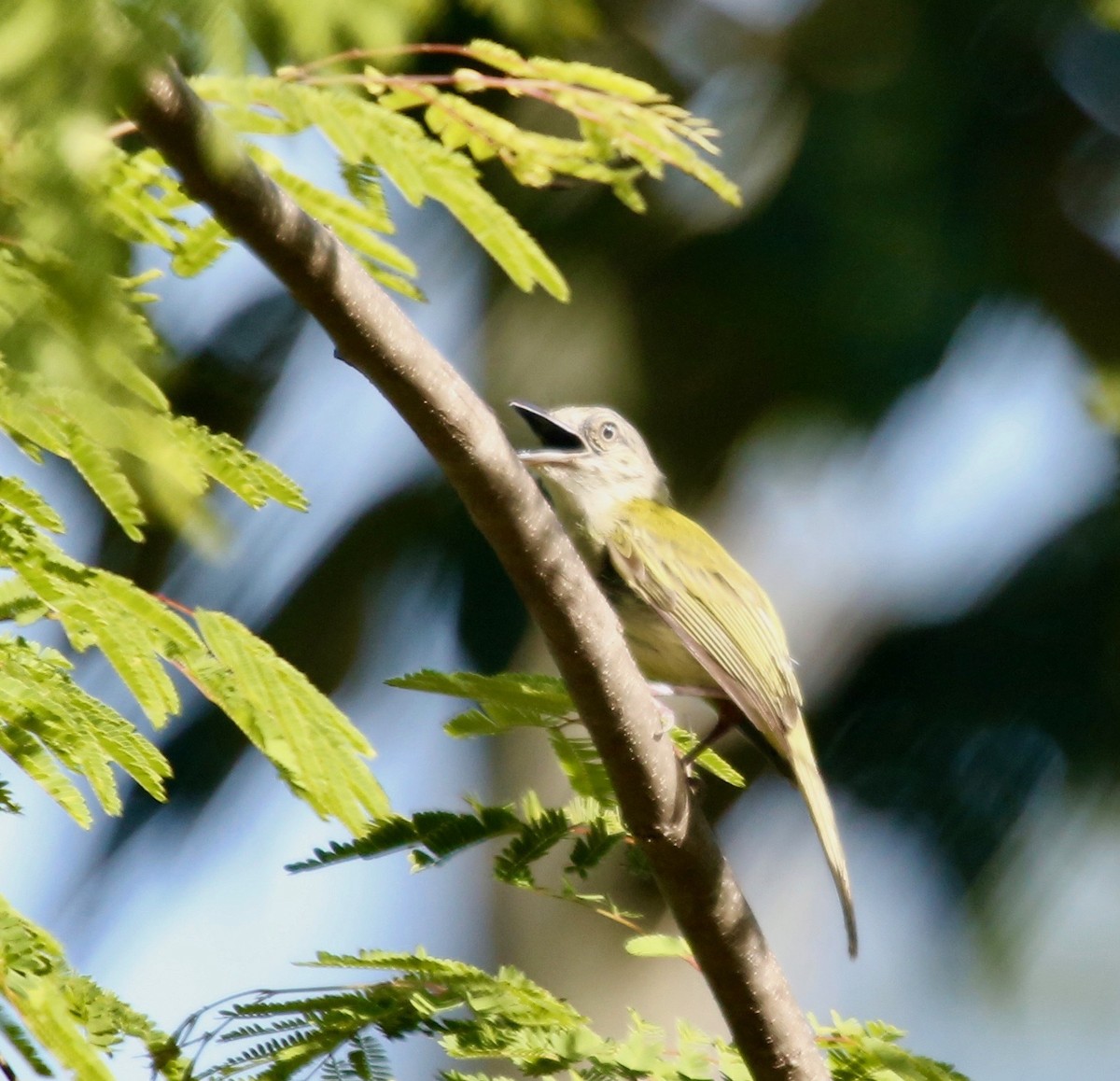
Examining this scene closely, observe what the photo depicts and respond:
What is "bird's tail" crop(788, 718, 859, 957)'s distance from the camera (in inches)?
153

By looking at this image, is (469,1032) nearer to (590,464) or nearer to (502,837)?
(502,837)

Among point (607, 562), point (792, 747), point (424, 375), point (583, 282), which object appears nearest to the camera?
point (424, 375)

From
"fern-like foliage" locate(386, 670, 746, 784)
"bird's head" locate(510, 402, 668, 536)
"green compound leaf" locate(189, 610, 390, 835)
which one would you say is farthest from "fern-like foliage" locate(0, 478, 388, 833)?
"bird's head" locate(510, 402, 668, 536)

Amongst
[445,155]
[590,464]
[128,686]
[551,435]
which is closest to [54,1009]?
[128,686]

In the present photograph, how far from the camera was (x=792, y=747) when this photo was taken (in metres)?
4.22

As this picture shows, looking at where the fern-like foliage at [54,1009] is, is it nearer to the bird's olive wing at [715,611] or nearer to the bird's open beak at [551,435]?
the bird's olive wing at [715,611]

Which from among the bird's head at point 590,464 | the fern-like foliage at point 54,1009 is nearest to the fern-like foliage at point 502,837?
the fern-like foliage at point 54,1009

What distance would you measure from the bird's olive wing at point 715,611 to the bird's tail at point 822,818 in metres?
0.07

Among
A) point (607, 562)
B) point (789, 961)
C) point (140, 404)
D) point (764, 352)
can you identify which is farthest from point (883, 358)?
point (140, 404)

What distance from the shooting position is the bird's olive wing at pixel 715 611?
4211 millimetres

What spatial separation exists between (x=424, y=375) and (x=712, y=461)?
17.0ft

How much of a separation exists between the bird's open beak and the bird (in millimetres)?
26

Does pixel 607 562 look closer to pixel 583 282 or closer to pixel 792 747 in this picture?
pixel 792 747

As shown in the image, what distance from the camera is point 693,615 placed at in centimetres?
436
